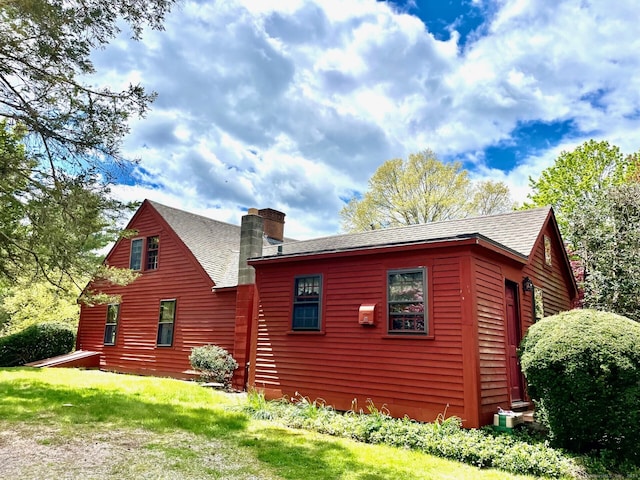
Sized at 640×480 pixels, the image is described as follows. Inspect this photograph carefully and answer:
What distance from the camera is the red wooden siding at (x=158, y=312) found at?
1341 cm

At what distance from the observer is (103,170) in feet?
23.0

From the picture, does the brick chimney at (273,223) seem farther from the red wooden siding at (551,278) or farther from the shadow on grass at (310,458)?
the shadow on grass at (310,458)

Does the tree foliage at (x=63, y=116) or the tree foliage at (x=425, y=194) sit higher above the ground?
the tree foliage at (x=425, y=194)

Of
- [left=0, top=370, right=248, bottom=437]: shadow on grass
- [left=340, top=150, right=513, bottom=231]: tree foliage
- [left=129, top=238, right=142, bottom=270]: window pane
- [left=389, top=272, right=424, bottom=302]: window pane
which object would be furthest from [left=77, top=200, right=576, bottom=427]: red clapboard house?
[left=340, top=150, right=513, bottom=231]: tree foliage

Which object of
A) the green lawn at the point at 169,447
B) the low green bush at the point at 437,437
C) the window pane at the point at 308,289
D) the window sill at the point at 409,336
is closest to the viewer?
the green lawn at the point at 169,447

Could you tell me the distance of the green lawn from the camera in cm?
487

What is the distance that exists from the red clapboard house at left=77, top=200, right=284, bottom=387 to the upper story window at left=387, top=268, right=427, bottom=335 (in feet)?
16.6

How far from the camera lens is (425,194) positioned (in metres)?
23.5

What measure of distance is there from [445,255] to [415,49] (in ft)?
17.7

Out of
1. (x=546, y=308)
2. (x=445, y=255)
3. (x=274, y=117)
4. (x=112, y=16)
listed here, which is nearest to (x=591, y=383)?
(x=445, y=255)

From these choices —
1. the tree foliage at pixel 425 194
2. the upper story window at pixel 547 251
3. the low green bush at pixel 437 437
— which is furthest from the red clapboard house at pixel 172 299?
the tree foliage at pixel 425 194

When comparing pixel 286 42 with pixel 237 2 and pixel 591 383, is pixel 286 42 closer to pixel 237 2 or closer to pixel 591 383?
pixel 237 2

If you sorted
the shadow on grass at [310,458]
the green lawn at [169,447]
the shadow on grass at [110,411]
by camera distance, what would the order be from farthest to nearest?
the shadow on grass at [110,411] < the shadow on grass at [310,458] < the green lawn at [169,447]

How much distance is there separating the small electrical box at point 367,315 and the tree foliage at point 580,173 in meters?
16.4
